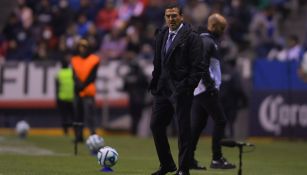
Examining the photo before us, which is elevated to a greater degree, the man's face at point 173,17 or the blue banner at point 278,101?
the man's face at point 173,17

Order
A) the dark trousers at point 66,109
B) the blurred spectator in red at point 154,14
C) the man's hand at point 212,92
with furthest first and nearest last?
1. the blurred spectator in red at point 154,14
2. the dark trousers at point 66,109
3. the man's hand at point 212,92

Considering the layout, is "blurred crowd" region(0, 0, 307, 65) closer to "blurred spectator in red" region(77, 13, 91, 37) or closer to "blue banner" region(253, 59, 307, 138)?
"blurred spectator in red" region(77, 13, 91, 37)

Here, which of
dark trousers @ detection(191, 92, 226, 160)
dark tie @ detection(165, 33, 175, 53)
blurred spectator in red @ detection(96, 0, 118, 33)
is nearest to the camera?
dark tie @ detection(165, 33, 175, 53)

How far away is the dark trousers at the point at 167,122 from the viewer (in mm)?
12898

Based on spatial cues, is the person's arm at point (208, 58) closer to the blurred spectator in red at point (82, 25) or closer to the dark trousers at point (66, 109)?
the dark trousers at point (66, 109)

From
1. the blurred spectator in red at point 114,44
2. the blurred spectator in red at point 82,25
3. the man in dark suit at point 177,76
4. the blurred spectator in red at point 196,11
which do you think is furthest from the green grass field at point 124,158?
the blurred spectator in red at point 82,25

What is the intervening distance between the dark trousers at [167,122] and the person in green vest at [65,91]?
1237 centimetres

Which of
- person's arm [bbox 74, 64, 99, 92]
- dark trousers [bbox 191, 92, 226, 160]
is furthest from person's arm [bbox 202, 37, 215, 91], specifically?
person's arm [bbox 74, 64, 99, 92]

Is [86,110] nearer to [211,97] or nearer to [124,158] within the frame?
[124,158]

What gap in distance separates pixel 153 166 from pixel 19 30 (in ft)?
53.1

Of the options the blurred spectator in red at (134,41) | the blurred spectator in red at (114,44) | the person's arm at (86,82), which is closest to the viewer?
the person's arm at (86,82)

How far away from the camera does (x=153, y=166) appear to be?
15969 mm

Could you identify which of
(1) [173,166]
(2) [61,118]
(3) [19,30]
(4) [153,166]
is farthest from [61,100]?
(1) [173,166]

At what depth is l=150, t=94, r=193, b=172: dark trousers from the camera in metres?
12.9
